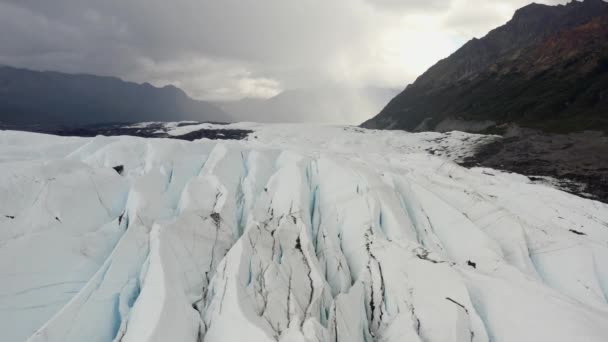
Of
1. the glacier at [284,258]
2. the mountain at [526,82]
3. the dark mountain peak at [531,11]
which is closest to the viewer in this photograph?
the glacier at [284,258]

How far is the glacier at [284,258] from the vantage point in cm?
817

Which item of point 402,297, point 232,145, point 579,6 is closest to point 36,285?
point 402,297

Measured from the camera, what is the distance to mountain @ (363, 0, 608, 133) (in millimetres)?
81125

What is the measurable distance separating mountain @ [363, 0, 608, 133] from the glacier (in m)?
67.9

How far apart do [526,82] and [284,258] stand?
127517mm

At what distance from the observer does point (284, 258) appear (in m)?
10.9

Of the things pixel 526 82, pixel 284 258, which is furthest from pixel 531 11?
pixel 284 258

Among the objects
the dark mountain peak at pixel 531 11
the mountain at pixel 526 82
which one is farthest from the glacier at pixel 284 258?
the dark mountain peak at pixel 531 11

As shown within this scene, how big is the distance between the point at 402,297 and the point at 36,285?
1112cm

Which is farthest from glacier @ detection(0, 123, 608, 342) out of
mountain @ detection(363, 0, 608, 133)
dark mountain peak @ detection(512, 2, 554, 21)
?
dark mountain peak @ detection(512, 2, 554, 21)

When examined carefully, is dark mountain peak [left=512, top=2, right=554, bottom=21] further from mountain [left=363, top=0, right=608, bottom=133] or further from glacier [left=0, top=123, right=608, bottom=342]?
glacier [left=0, top=123, right=608, bottom=342]

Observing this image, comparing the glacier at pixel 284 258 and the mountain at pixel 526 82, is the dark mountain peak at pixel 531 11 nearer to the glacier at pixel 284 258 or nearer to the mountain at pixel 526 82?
the mountain at pixel 526 82

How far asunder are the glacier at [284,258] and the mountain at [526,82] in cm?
6789

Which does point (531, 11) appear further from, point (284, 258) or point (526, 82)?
point (284, 258)
